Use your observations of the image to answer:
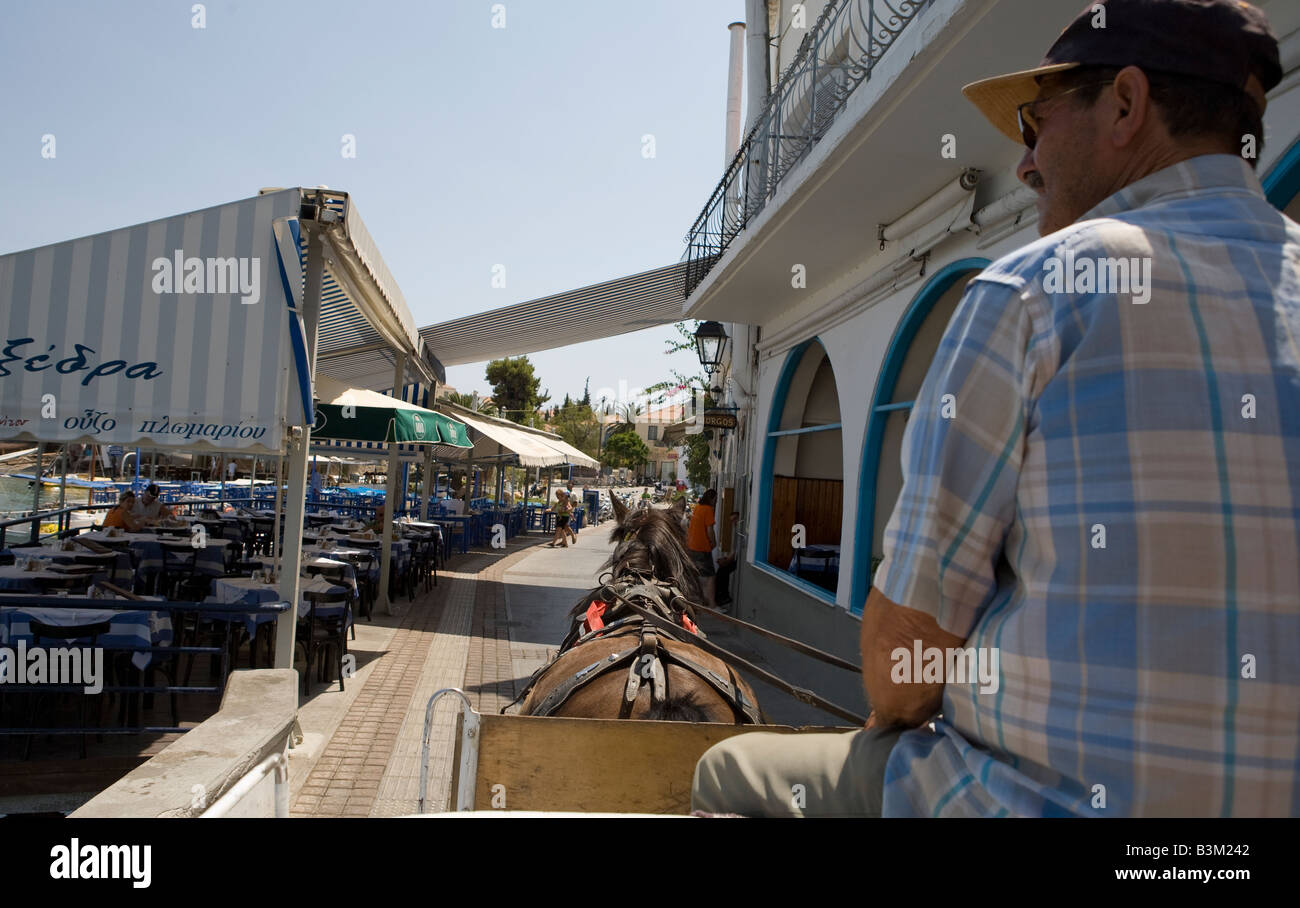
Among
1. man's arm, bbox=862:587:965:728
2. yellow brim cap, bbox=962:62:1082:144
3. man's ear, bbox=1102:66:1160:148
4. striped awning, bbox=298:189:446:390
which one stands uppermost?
striped awning, bbox=298:189:446:390

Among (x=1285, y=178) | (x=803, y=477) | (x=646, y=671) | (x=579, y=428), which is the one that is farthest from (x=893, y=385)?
(x=579, y=428)

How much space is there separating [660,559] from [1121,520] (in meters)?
5.26

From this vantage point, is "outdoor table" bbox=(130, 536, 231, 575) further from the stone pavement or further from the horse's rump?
the horse's rump

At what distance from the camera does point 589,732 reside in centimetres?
252

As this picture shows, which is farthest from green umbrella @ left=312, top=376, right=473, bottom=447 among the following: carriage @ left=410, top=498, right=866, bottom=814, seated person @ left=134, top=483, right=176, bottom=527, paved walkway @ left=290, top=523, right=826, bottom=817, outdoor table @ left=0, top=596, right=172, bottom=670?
carriage @ left=410, top=498, right=866, bottom=814

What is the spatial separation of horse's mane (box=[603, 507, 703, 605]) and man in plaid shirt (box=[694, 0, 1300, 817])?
4.53m

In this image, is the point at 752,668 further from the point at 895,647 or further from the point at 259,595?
Answer: the point at 259,595

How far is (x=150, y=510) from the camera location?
39.1 feet

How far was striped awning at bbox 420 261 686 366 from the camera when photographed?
1551 centimetres

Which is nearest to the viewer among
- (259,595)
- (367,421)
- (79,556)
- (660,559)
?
(660,559)

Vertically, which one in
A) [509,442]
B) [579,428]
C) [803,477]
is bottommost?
[803,477]

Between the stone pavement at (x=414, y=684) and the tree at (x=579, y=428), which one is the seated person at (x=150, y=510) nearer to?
the stone pavement at (x=414, y=684)

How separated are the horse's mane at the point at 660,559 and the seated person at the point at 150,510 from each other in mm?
8304

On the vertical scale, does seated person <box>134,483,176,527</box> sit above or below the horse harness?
above
